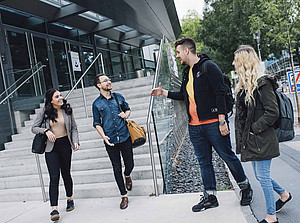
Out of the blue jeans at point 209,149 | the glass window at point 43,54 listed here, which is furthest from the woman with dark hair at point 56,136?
the glass window at point 43,54

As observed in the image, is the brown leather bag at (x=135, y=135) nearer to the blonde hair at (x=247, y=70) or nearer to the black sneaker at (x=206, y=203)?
the black sneaker at (x=206, y=203)

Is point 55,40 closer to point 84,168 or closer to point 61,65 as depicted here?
point 61,65

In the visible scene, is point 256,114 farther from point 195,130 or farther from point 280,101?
point 195,130

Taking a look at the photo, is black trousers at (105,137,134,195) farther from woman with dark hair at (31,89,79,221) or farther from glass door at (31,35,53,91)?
glass door at (31,35,53,91)

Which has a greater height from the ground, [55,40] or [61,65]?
[55,40]

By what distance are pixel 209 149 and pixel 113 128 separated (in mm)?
1315

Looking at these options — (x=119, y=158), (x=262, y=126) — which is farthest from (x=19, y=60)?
(x=262, y=126)

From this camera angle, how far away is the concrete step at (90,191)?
3.97 meters

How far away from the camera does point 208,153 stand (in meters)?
3.09

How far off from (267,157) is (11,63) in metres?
8.89

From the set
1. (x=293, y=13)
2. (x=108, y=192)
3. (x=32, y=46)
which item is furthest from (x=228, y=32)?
(x=108, y=192)

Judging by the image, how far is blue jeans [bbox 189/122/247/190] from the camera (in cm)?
293

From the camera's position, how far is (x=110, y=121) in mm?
3600

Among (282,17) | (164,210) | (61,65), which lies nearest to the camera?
(164,210)
